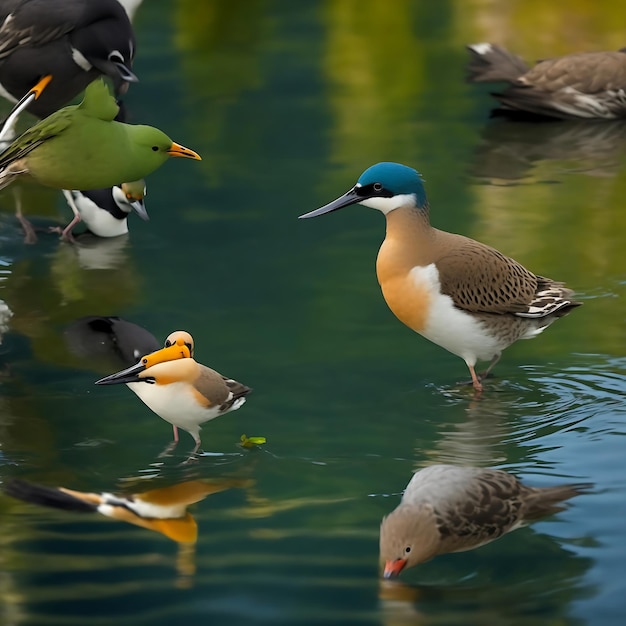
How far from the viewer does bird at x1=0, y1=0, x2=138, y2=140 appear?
16.1 feet

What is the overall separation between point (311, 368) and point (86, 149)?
1.48 m

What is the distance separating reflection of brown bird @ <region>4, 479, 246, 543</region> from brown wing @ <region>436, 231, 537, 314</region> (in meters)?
0.97

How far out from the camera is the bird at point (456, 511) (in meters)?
3.66

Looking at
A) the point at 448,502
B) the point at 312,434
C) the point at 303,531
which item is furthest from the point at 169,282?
the point at 448,502

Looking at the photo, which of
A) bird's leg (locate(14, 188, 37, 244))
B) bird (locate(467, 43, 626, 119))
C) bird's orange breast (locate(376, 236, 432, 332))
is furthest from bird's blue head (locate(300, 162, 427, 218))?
bird (locate(467, 43, 626, 119))

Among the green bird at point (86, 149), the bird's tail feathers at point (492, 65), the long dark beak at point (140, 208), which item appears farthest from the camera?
the bird's tail feathers at point (492, 65)

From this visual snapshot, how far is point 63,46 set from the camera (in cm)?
505

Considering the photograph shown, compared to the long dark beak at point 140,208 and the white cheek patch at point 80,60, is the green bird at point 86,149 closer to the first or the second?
the white cheek patch at point 80,60

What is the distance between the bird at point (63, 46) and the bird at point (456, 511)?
1.82 meters

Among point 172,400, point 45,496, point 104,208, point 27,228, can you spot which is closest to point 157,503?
point 172,400

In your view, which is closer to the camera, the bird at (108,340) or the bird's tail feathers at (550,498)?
the bird's tail feathers at (550,498)

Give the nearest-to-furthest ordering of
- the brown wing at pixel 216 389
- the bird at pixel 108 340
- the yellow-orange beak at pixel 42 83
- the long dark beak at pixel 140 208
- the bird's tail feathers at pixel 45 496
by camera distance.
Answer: the bird's tail feathers at pixel 45 496 → the brown wing at pixel 216 389 → the yellow-orange beak at pixel 42 83 → the bird at pixel 108 340 → the long dark beak at pixel 140 208

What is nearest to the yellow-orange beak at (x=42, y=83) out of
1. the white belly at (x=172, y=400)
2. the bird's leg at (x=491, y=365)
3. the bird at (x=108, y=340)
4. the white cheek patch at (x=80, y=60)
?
the white cheek patch at (x=80, y=60)

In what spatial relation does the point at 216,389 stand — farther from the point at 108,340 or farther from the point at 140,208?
the point at 140,208
